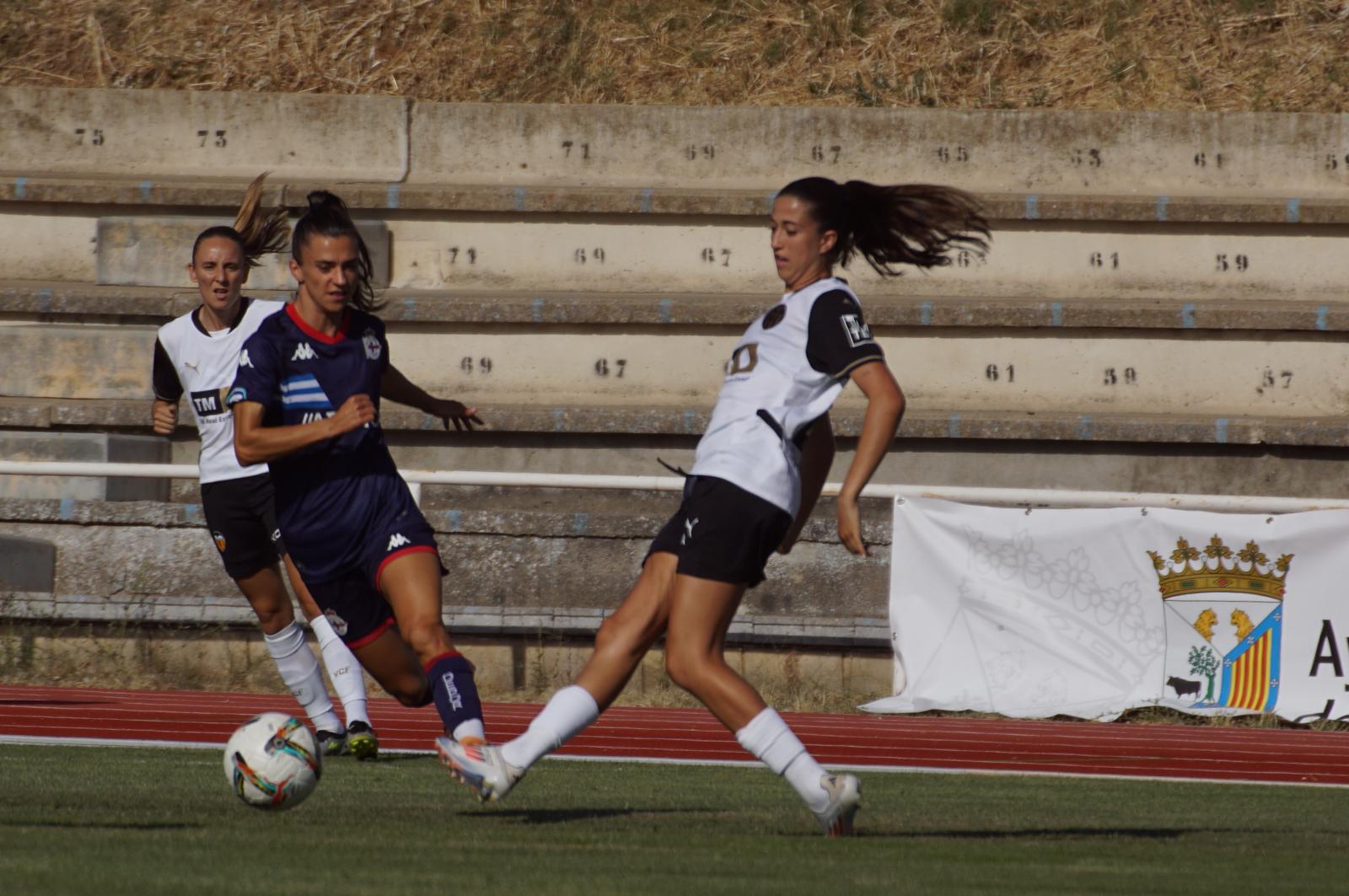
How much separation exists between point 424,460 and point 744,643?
4.14 meters

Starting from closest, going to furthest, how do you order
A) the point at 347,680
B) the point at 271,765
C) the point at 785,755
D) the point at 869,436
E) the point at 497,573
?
the point at 869,436 → the point at 785,755 → the point at 271,765 → the point at 347,680 → the point at 497,573

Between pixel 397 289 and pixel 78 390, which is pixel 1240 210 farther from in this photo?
pixel 78 390

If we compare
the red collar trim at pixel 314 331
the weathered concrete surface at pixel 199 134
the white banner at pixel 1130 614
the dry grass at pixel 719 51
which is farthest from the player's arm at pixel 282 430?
the dry grass at pixel 719 51

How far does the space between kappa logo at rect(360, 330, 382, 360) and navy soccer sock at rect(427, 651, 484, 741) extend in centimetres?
111

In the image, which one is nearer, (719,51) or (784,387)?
(784,387)

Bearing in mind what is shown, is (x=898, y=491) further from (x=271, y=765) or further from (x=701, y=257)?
(x=271, y=765)

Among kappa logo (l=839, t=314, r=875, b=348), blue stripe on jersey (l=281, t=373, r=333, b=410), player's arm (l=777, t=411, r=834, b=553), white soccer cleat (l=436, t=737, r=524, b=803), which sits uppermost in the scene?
kappa logo (l=839, t=314, r=875, b=348)

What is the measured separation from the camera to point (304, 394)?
→ 21.4 ft

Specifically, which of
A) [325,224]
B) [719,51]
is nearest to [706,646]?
[325,224]

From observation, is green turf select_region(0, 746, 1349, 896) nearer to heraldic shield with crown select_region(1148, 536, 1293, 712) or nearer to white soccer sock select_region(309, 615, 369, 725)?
white soccer sock select_region(309, 615, 369, 725)

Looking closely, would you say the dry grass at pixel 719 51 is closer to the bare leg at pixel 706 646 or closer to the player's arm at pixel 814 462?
the player's arm at pixel 814 462

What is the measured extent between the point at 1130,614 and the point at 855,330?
5.77m

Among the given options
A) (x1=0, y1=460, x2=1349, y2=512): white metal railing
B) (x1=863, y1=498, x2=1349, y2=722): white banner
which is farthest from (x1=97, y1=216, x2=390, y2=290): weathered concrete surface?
(x1=863, y1=498, x2=1349, y2=722): white banner

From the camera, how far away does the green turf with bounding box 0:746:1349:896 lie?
15.1 feet
